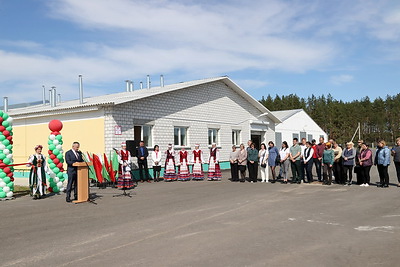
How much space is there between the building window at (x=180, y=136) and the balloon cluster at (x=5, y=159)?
31.6 feet

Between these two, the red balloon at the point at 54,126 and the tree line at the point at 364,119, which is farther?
the tree line at the point at 364,119

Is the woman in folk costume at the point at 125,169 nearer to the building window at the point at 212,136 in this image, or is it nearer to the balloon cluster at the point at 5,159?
the balloon cluster at the point at 5,159

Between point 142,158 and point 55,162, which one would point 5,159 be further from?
point 142,158

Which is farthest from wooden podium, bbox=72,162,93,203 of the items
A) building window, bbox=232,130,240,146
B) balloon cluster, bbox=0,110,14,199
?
building window, bbox=232,130,240,146

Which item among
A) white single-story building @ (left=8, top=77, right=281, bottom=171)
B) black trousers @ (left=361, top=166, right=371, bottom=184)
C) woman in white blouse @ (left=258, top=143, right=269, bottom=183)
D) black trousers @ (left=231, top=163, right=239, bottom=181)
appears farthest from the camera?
white single-story building @ (left=8, top=77, right=281, bottom=171)

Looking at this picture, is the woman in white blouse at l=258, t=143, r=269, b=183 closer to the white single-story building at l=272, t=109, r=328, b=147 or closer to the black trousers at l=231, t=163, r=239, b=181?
the black trousers at l=231, t=163, r=239, b=181

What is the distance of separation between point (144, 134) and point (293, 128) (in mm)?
24829

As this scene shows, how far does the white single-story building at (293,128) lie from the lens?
3765 cm

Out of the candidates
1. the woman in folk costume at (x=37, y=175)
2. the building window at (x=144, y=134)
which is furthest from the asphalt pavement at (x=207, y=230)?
the building window at (x=144, y=134)

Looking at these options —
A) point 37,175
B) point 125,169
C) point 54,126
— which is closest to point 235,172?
point 125,169

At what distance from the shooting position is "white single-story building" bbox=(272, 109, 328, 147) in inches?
1482

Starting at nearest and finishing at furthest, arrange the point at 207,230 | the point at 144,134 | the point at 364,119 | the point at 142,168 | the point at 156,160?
the point at 207,230 < the point at 142,168 < the point at 156,160 < the point at 144,134 < the point at 364,119

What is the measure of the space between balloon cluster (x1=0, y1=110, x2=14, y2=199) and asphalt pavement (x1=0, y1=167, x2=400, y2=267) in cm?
53

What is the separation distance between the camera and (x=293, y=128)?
133 feet
